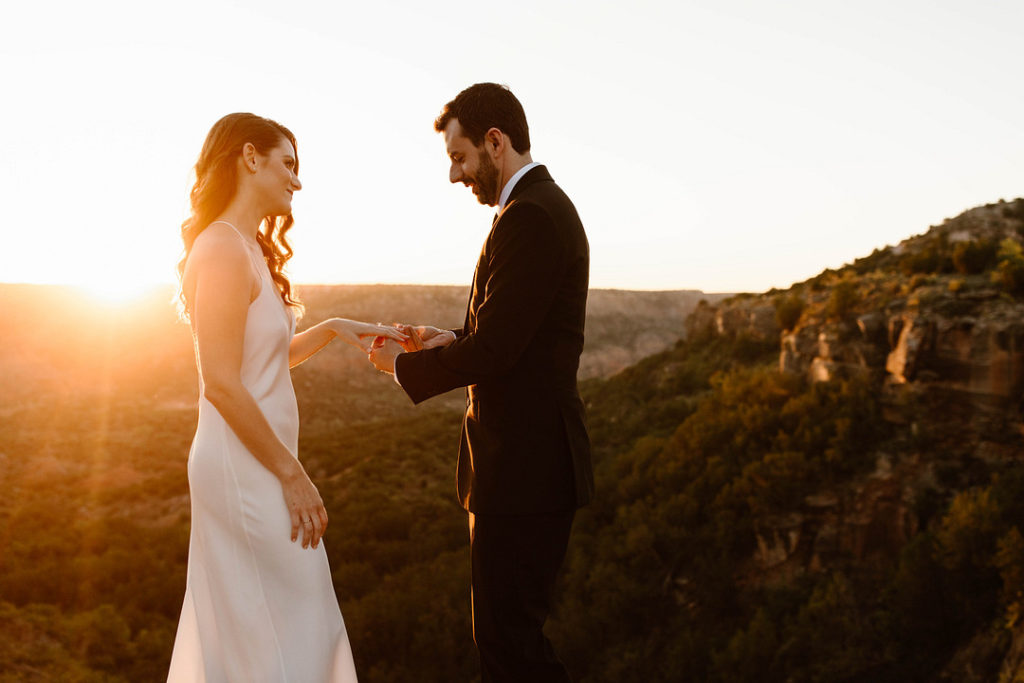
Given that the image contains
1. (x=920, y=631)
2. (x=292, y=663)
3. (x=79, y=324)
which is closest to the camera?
(x=292, y=663)

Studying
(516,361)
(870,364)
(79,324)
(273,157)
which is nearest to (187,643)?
(516,361)

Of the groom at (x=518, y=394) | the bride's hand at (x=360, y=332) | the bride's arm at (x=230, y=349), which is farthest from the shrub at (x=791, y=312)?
the bride's arm at (x=230, y=349)

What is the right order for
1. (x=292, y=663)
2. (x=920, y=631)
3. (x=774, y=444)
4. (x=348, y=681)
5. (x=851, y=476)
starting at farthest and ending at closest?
1. (x=774, y=444)
2. (x=851, y=476)
3. (x=920, y=631)
4. (x=348, y=681)
5. (x=292, y=663)

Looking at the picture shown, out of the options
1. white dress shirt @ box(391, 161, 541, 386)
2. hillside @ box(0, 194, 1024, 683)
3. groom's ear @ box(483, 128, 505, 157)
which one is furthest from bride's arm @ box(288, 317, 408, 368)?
hillside @ box(0, 194, 1024, 683)

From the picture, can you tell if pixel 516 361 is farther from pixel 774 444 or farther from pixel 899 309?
pixel 899 309

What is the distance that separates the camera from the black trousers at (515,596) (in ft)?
7.06

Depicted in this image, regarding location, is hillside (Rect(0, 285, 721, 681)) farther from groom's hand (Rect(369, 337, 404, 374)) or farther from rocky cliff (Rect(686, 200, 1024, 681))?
groom's hand (Rect(369, 337, 404, 374))

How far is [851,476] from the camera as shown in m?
10.8

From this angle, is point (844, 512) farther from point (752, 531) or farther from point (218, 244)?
point (218, 244)

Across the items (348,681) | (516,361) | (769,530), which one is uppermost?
(516,361)

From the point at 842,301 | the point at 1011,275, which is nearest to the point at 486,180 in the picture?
the point at 1011,275

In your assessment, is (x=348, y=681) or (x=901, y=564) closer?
(x=348, y=681)

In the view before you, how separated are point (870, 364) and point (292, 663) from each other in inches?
468

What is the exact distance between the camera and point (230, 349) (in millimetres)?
1879
